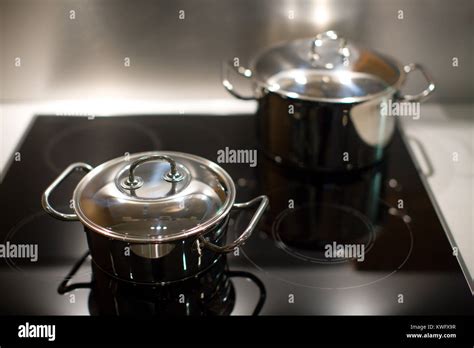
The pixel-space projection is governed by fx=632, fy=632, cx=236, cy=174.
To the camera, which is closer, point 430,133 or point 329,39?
point 329,39

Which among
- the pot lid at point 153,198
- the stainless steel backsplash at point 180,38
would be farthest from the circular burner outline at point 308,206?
the stainless steel backsplash at point 180,38

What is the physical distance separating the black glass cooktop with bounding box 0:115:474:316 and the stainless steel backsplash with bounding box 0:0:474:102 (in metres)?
0.12

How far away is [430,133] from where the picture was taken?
1121mm

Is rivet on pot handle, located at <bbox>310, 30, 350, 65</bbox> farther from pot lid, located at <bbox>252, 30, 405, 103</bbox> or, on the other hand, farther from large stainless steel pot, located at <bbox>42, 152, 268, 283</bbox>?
large stainless steel pot, located at <bbox>42, 152, 268, 283</bbox>

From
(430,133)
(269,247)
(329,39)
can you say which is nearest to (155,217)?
(269,247)

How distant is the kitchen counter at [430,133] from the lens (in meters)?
0.96

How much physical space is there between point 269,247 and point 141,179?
194 mm

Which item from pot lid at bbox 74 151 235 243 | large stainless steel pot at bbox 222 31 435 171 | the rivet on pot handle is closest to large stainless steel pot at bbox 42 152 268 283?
pot lid at bbox 74 151 235 243

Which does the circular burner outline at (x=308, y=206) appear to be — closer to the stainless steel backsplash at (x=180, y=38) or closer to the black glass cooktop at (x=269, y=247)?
the black glass cooktop at (x=269, y=247)

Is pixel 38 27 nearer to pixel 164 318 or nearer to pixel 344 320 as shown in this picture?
pixel 164 318

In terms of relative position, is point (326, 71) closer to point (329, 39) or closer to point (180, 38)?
point (329, 39)

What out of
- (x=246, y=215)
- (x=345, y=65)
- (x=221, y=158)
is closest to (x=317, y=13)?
(x=345, y=65)

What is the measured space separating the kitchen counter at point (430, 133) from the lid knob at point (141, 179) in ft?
1.05

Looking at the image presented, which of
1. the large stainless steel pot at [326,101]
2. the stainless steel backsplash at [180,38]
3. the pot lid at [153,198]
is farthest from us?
the stainless steel backsplash at [180,38]
